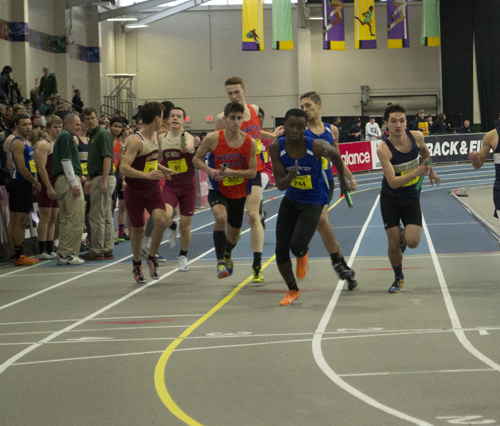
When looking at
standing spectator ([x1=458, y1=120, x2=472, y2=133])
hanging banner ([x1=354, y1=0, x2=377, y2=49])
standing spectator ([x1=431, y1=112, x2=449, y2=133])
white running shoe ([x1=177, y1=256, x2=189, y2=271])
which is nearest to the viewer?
Answer: white running shoe ([x1=177, y1=256, x2=189, y2=271])

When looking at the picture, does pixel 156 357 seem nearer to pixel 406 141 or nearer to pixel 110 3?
pixel 406 141

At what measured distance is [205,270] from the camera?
29.1 feet

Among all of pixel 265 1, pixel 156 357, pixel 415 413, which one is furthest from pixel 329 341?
pixel 265 1

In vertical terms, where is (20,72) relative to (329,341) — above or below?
above

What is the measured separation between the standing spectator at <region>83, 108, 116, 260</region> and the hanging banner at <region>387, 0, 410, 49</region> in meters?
19.8

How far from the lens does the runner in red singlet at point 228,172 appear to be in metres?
7.35

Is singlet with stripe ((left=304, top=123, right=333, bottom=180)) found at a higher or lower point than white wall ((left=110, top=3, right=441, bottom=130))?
lower

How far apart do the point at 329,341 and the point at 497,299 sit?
211 cm

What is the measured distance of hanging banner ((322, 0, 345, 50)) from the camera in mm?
26734

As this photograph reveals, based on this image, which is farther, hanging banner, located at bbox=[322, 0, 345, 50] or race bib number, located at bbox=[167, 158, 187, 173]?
hanging banner, located at bbox=[322, 0, 345, 50]

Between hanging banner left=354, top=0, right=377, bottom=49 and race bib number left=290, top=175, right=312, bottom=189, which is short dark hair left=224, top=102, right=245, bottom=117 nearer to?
race bib number left=290, top=175, right=312, bottom=189

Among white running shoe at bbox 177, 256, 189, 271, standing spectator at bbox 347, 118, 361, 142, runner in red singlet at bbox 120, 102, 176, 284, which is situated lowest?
white running shoe at bbox 177, 256, 189, 271

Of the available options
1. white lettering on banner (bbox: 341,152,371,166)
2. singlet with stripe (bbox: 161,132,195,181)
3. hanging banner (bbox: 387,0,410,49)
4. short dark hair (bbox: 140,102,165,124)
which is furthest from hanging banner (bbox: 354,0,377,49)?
short dark hair (bbox: 140,102,165,124)

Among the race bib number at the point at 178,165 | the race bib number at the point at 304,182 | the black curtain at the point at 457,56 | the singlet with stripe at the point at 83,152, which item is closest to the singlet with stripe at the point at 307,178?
the race bib number at the point at 304,182
